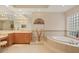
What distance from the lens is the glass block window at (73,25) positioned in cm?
179

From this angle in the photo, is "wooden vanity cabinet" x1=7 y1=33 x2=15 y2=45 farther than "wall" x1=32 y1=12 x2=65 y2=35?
Yes

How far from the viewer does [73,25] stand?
1.85 m

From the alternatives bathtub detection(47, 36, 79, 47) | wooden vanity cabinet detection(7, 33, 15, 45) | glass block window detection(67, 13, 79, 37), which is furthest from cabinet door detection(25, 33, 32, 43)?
glass block window detection(67, 13, 79, 37)

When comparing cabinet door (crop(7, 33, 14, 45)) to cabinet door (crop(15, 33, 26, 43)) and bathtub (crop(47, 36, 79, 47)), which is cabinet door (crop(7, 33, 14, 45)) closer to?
cabinet door (crop(15, 33, 26, 43))

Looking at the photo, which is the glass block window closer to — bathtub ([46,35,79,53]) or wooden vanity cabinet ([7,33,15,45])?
bathtub ([46,35,79,53])

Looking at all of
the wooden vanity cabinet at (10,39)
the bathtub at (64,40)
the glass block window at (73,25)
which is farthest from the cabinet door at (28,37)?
the glass block window at (73,25)

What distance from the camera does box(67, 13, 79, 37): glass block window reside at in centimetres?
179

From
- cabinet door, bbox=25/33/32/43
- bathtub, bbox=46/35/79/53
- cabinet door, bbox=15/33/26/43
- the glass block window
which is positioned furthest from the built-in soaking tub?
cabinet door, bbox=15/33/26/43

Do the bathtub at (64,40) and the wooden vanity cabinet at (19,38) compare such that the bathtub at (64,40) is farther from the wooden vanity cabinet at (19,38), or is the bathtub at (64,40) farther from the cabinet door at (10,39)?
the cabinet door at (10,39)

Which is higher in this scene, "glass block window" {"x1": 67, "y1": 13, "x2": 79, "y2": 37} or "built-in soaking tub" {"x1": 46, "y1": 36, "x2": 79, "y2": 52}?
"glass block window" {"x1": 67, "y1": 13, "x2": 79, "y2": 37}

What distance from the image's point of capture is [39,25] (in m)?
2.16

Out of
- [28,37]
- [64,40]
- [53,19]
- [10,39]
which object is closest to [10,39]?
[10,39]
